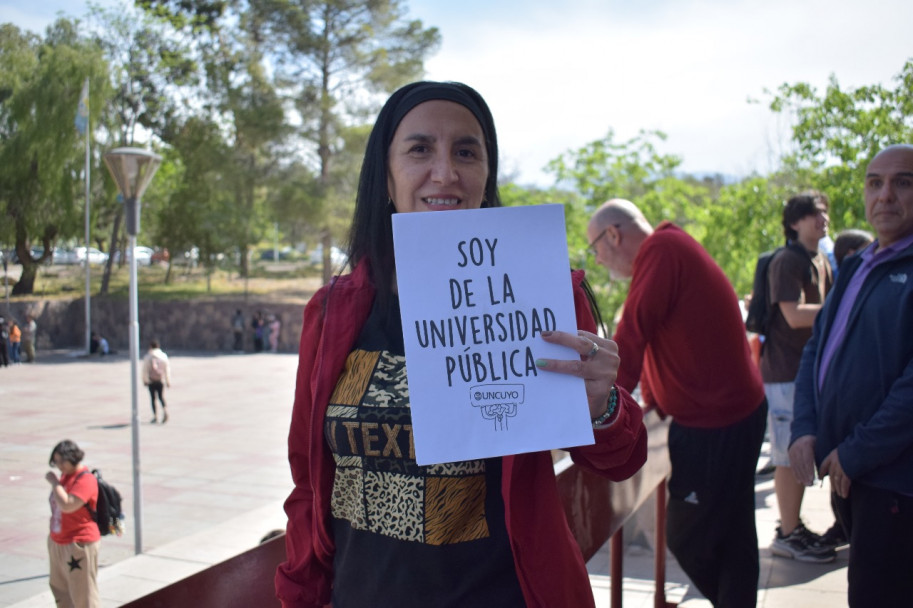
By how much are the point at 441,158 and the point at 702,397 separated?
175 centimetres

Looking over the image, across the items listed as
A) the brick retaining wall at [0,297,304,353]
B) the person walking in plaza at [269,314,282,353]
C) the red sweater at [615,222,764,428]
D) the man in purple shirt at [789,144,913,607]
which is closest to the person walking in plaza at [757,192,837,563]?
the red sweater at [615,222,764,428]

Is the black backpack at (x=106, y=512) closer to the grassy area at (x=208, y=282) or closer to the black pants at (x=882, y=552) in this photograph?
the black pants at (x=882, y=552)

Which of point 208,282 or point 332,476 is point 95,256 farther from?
point 332,476

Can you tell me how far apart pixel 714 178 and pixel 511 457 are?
121 feet

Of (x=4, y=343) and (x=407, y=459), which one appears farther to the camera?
(x=4, y=343)

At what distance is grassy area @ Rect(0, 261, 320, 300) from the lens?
105 feet

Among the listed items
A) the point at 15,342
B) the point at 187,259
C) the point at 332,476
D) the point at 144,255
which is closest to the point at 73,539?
the point at 332,476

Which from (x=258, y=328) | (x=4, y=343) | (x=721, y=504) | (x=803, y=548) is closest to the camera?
(x=721, y=504)

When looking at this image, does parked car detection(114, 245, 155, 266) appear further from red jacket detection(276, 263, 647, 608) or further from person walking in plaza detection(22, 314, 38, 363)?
red jacket detection(276, 263, 647, 608)

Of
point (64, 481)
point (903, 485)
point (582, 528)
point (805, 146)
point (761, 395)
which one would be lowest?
point (64, 481)

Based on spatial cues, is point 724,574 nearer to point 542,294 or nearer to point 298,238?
point 542,294

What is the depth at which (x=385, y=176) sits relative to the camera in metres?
1.76

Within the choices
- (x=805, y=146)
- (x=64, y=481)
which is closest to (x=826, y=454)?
(x=64, y=481)

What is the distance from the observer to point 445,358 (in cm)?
142
